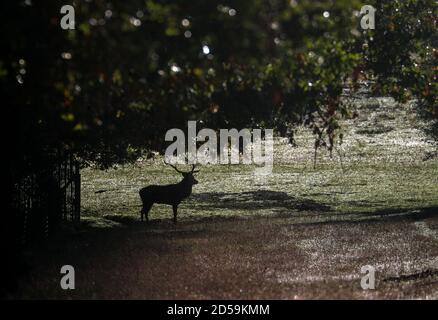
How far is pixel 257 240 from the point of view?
96.9 feet

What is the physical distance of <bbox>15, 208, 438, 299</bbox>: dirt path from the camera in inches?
657

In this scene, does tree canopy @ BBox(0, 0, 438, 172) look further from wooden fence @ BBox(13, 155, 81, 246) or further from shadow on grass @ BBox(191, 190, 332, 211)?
shadow on grass @ BBox(191, 190, 332, 211)

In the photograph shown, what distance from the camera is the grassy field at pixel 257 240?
1753 centimetres

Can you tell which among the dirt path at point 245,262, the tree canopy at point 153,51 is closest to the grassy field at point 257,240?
the dirt path at point 245,262

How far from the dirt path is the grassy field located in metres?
0.03

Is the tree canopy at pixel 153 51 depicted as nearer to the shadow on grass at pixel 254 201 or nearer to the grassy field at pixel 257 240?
the grassy field at pixel 257 240

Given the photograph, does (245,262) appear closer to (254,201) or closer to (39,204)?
(39,204)

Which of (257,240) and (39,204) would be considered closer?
(39,204)

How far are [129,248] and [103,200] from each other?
32534 mm

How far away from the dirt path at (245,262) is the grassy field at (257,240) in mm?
34

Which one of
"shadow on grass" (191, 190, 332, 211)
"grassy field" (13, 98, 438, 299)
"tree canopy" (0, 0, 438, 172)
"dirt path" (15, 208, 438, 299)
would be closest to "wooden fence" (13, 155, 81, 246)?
"grassy field" (13, 98, 438, 299)

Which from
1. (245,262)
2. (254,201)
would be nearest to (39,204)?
(245,262)

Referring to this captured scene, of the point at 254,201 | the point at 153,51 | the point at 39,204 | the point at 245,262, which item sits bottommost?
the point at 245,262

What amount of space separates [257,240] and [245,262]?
22.8 ft
